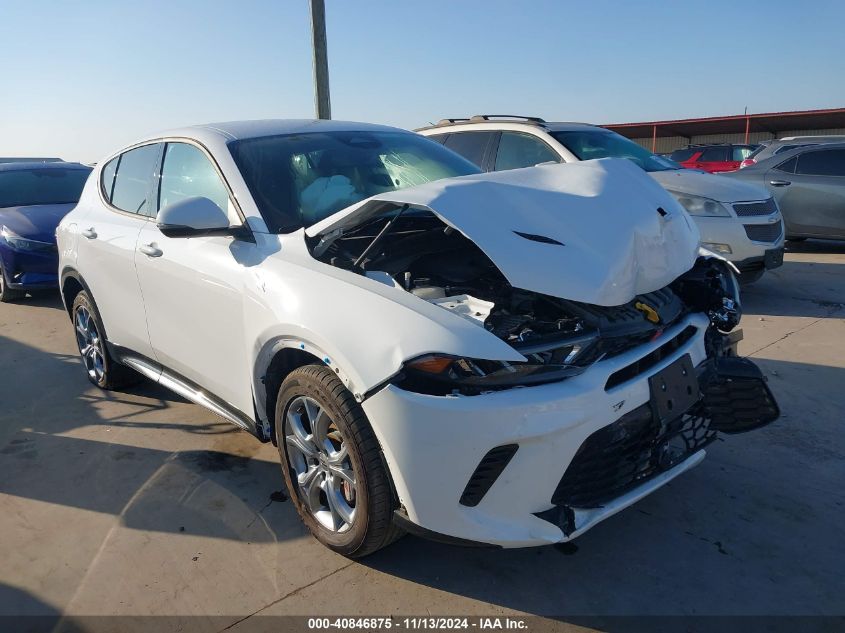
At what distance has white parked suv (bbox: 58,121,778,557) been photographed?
223 centimetres

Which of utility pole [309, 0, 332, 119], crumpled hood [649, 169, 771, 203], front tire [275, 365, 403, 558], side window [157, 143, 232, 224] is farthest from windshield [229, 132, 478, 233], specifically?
utility pole [309, 0, 332, 119]

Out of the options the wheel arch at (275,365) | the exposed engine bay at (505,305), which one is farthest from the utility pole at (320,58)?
the wheel arch at (275,365)

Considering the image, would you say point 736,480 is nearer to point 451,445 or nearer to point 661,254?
point 661,254

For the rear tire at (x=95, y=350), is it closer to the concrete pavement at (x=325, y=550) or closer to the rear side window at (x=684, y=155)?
the concrete pavement at (x=325, y=550)

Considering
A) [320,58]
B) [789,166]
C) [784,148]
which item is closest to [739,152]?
[784,148]

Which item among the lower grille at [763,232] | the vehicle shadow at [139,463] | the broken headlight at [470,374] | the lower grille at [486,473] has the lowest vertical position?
the vehicle shadow at [139,463]

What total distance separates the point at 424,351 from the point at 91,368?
12.2 feet

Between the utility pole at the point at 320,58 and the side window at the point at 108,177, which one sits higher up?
the utility pole at the point at 320,58

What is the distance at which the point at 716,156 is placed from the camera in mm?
16938

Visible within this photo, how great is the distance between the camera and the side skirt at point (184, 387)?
3260mm

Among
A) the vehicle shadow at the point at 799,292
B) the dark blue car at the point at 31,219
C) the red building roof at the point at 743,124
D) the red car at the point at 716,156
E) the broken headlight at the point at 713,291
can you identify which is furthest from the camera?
the red building roof at the point at 743,124

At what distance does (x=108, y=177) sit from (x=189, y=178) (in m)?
1.33

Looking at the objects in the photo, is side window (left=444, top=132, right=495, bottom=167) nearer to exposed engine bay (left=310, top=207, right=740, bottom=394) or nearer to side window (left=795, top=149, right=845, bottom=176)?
exposed engine bay (left=310, top=207, right=740, bottom=394)

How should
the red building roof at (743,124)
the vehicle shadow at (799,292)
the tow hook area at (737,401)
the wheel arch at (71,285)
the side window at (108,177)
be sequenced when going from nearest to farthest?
the tow hook area at (737,401) → the side window at (108,177) → the wheel arch at (71,285) → the vehicle shadow at (799,292) → the red building roof at (743,124)
